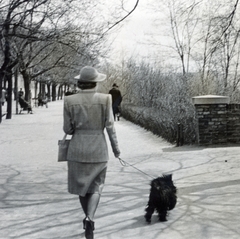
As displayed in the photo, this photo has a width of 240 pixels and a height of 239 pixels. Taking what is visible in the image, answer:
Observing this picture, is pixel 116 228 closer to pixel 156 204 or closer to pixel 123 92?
pixel 156 204

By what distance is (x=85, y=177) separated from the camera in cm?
503

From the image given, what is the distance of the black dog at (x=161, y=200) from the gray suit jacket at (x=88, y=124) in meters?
0.76

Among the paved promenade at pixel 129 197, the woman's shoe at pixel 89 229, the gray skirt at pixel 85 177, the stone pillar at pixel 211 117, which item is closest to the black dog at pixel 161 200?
the paved promenade at pixel 129 197

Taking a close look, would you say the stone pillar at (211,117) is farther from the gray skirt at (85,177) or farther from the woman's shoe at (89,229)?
the woman's shoe at (89,229)

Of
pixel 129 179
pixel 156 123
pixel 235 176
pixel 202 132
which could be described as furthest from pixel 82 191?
pixel 156 123

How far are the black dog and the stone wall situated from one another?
6713 millimetres

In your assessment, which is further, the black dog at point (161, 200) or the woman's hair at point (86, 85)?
the black dog at point (161, 200)

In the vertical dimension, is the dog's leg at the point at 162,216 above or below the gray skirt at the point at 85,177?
below

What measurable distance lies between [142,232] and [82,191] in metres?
0.75

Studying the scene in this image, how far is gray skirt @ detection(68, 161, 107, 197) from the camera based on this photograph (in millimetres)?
5031

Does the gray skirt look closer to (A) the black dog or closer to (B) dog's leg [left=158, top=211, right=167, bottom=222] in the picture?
(A) the black dog

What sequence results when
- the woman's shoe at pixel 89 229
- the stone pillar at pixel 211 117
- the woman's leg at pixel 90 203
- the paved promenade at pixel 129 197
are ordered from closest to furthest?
the woman's shoe at pixel 89 229, the woman's leg at pixel 90 203, the paved promenade at pixel 129 197, the stone pillar at pixel 211 117

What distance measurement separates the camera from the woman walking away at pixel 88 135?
5.00 m

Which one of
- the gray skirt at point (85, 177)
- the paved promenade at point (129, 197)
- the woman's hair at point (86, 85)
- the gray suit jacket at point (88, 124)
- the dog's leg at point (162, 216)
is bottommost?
the paved promenade at point (129, 197)
